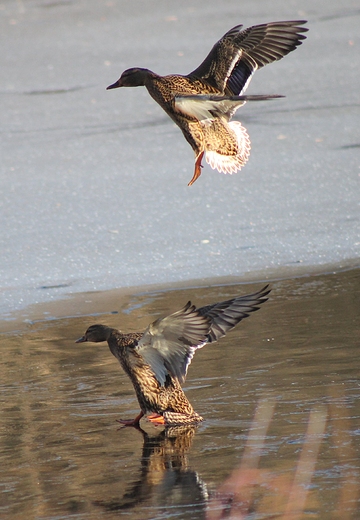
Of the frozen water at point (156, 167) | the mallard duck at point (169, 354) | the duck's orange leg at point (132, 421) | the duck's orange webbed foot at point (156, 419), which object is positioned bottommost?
the duck's orange webbed foot at point (156, 419)

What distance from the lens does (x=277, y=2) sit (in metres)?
11.9

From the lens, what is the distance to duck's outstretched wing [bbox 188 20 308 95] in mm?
4793

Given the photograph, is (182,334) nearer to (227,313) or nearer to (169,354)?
(169,354)

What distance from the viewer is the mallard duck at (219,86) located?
14.7 ft

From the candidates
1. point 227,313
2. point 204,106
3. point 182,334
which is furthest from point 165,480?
point 204,106

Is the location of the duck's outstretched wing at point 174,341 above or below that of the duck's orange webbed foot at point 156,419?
above

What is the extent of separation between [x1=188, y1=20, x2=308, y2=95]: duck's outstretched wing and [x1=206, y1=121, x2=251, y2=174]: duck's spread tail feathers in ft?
0.58

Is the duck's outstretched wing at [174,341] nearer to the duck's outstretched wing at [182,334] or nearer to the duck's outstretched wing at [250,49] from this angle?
the duck's outstretched wing at [182,334]

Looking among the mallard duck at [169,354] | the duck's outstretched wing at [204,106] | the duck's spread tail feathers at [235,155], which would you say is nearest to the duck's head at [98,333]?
the mallard duck at [169,354]

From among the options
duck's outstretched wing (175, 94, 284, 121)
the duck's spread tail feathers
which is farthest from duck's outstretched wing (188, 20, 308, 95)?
duck's outstretched wing (175, 94, 284, 121)

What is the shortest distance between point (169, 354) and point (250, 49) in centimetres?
161

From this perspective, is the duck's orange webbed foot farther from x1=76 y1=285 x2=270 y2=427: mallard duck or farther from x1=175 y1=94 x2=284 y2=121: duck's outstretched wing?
x1=175 y1=94 x2=284 y2=121: duck's outstretched wing

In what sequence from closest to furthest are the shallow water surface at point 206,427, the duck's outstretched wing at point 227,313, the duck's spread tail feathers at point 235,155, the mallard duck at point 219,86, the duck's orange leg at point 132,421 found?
the shallow water surface at point 206,427
the duck's orange leg at point 132,421
the duck's outstretched wing at point 227,313
the mallard duck at point 219,86
the duck's spread tail feathers at point 235,155

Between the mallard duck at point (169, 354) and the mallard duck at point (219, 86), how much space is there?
645 millimetres
